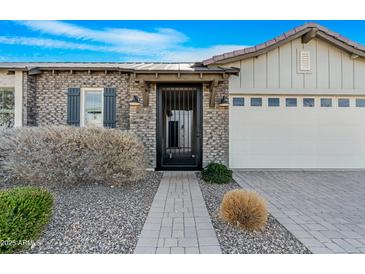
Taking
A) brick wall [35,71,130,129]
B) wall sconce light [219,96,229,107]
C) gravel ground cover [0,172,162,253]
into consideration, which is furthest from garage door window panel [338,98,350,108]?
brick wall [35,71,130,129]

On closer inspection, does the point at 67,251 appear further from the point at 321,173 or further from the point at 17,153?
the point at 321,173

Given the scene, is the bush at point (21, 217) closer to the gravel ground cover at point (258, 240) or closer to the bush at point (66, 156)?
the bush at point (66, 156)

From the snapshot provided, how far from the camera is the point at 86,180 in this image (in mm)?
5535

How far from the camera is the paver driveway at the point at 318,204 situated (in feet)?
10.2

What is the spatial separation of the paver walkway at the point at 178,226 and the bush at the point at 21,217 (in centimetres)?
133

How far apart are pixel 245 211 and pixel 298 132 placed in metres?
6.05

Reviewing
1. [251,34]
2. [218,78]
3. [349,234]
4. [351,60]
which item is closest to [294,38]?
[251,34]

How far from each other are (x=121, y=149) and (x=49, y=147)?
1632 millimetres

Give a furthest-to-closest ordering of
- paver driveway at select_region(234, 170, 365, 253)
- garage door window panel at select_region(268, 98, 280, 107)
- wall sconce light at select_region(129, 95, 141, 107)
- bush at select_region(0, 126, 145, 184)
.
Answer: garage door window panel at select_region(268, 98, 280, 107), wall sconce light at select_region(129, 95, 141, 107), bush at select_region(0, 126, 145, 184), paver driveway at select_region(234, 170, 365, 253)

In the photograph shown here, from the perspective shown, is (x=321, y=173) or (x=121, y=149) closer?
(x=121, y=149)

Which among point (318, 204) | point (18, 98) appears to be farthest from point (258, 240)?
point (18, 98)

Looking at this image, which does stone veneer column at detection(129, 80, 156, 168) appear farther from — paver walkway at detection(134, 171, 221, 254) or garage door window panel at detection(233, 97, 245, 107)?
garage door window panel at detection(233, 97, 245, 107)

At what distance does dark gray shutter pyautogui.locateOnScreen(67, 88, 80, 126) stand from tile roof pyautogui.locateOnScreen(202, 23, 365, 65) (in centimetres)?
476

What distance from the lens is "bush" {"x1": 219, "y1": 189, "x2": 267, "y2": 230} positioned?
3.33 meters
